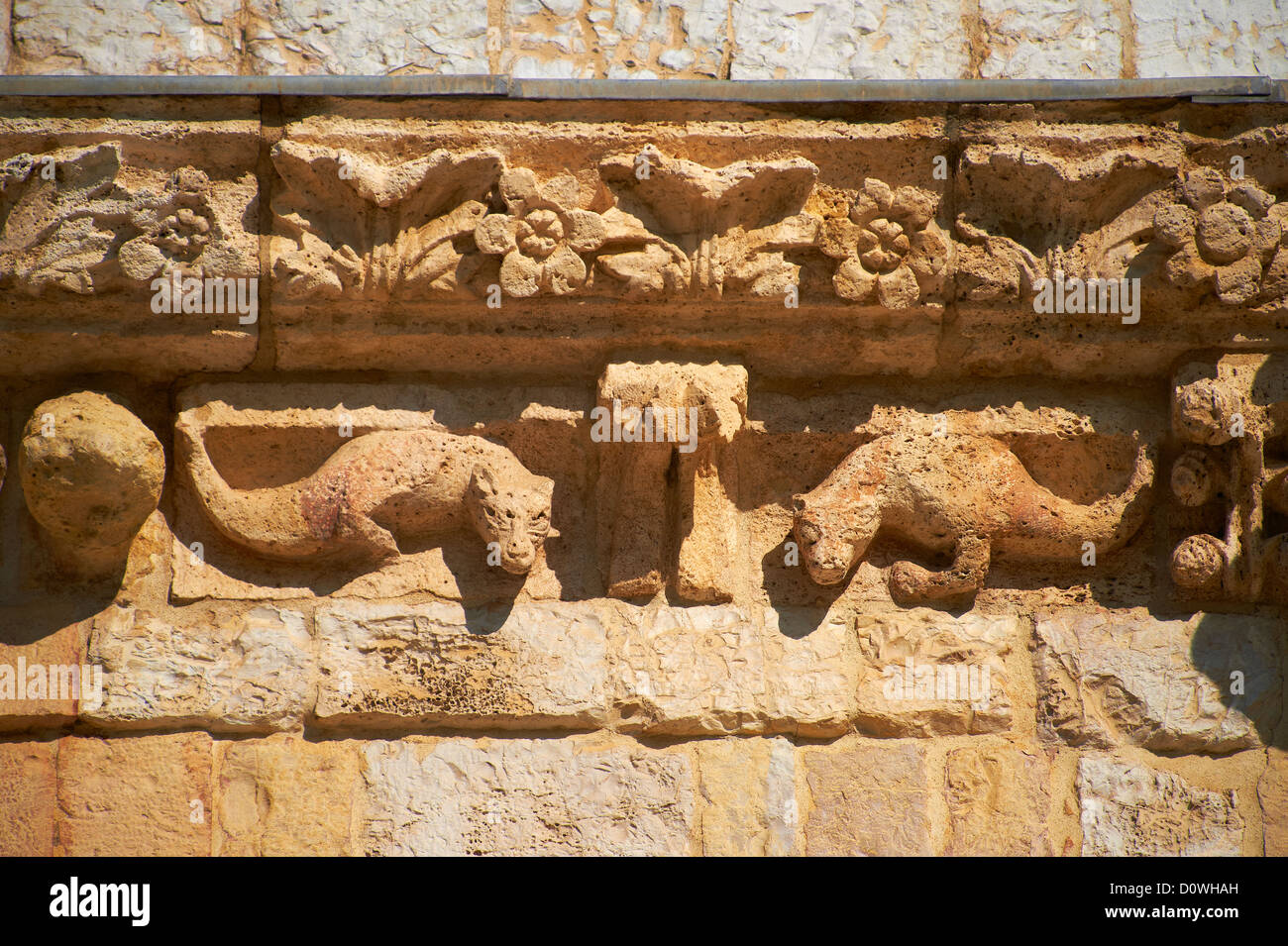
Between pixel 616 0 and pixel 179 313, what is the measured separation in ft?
3.94

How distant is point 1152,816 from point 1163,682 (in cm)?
30

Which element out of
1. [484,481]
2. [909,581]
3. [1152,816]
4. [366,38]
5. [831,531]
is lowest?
[1152,816]

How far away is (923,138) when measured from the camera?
2916 mm

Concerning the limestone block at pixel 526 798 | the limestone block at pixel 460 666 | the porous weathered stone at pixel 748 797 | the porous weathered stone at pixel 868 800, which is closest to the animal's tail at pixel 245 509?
the limestone block at pixel 460 666

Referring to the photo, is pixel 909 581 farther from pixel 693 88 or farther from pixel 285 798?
pixel 285 798

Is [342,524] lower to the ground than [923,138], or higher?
lower

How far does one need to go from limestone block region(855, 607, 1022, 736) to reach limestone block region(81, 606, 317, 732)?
127 cm

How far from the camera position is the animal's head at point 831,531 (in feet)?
9.85

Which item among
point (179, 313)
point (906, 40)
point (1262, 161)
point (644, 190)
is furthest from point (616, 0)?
point (1262, 161)

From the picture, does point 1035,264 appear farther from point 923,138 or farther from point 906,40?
point 906,40

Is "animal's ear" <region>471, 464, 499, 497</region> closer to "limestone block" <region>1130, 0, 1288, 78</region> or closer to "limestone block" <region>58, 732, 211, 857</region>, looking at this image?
"limestone block" <region>58, 732, 211, 857</region>

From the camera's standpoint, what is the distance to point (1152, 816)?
2.94 metres

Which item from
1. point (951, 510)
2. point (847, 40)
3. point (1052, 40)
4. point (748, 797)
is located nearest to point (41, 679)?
point (748, 797)

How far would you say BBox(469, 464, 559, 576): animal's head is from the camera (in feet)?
9.72
